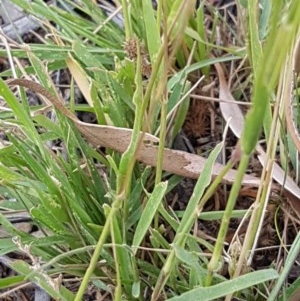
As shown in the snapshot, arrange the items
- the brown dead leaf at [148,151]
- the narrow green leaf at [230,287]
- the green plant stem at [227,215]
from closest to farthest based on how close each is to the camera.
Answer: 1. the green plant stem at [227,215]
2. the narrow green leaf at [230,287]
3. the brown dead leaf at [148,151]

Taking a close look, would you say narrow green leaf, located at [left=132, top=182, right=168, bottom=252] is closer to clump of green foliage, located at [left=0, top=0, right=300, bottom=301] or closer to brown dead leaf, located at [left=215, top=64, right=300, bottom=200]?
clump of green foliage, located at [left=0, top=0, right=300, bottom=301]

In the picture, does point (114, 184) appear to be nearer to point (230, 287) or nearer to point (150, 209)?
point (150, 209)

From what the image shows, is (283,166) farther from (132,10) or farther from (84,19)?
(84,19)

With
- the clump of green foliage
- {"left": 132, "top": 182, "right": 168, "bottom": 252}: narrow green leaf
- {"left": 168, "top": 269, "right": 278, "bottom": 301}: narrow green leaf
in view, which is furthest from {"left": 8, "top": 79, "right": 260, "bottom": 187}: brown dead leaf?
{"left": 168, "top": 269, "right": 278, "bottom": 301}: narrow green leaf

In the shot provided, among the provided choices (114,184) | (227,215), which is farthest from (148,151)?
(227,215)

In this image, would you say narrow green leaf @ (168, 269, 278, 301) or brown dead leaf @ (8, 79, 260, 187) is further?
brown dead leaf @ (8, 79, 260, 187)

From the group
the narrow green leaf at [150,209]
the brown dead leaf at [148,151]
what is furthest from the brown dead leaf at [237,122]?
the narrow green leaf at [150,209]

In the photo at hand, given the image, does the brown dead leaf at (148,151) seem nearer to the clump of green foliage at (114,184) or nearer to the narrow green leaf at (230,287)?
the clump of green foliage at (114,184)

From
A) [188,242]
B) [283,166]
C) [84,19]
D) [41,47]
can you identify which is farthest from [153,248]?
[84,19]

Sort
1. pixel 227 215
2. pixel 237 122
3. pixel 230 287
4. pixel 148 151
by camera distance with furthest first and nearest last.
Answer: pixel 237 122 → pixel 148 151 → pixel 230 287 → pixel 227 215
